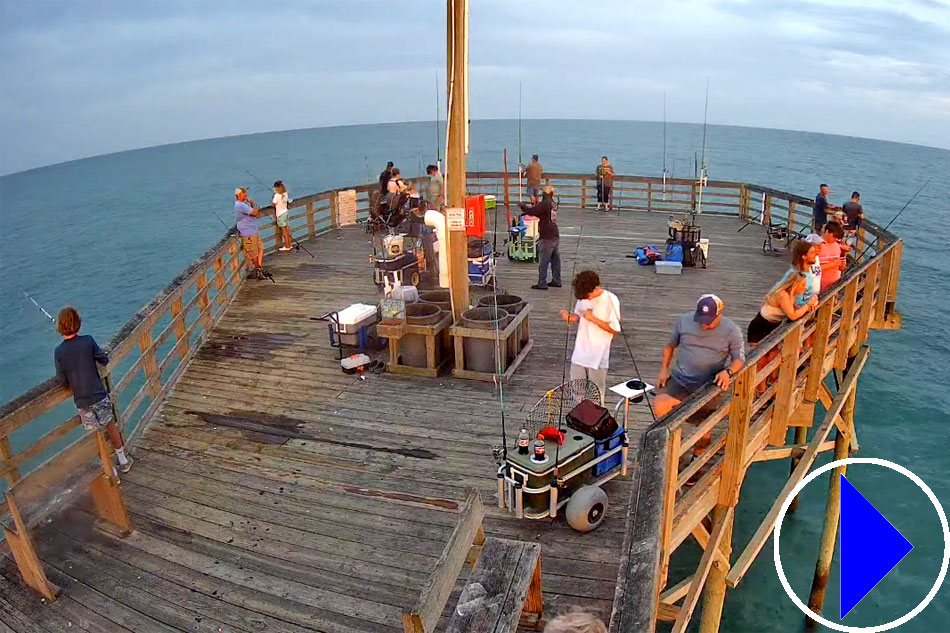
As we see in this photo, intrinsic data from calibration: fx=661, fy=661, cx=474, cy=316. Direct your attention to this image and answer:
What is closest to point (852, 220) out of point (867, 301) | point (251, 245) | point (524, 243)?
point (867, 301)

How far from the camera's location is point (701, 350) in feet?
18.1

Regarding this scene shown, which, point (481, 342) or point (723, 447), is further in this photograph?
point (481, 342)

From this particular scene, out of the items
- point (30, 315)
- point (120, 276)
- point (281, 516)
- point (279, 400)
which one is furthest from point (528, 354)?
point (120, 276)

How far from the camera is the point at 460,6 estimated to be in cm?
733

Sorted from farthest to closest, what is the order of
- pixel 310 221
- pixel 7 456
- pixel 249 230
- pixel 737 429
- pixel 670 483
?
1. pixel 310 221
2. pixel 249 230
3. pixel 7 456
4. pixel 737 429
5. pixel 670 483

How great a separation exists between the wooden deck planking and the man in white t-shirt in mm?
1022

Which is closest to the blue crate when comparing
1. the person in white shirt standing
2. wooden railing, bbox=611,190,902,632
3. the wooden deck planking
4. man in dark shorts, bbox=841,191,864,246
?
the wooden deck planking

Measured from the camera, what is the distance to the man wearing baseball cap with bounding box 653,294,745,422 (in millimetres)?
5356

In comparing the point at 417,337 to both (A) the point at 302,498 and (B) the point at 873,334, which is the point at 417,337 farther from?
(B) the point at 873,334

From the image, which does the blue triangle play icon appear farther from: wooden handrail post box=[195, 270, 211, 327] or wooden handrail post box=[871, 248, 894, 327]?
wooden handrail post box=[195, 270, 211, 327]

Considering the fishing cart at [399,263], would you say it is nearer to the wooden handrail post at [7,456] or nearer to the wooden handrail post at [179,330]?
the wooden handrail post at [179,330]

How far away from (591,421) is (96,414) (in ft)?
14.3

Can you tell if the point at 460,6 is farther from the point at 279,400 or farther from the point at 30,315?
the point at 30,315

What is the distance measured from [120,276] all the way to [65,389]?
129ft
